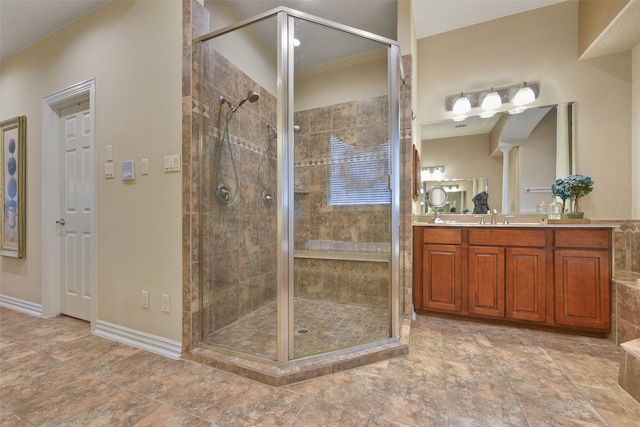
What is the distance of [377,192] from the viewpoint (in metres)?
2.17

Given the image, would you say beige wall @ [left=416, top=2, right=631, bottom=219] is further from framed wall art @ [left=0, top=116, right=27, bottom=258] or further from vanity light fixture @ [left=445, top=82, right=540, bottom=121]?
framed wall art @ [left=0, top=116, right=27, bottom=258]

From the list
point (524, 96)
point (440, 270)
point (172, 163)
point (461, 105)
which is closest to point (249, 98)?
point (172, 163)

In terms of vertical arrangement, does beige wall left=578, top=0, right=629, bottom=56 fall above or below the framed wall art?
above

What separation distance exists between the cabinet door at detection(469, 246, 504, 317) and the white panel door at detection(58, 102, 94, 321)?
3309mm

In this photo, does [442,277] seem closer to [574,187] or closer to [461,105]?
[574,187]

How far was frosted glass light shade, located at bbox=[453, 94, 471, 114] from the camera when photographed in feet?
8.46

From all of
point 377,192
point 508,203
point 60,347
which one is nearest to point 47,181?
point 60,347

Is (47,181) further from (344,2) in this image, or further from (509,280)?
(509,280)

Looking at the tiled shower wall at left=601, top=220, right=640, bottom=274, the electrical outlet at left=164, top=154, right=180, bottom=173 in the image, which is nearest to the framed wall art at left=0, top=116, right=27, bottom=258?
the electrical outlet at left=164, top=154, right=180, bottom=173

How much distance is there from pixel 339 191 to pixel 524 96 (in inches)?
75.1

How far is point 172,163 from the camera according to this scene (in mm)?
1721

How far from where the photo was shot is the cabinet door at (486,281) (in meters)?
2.12

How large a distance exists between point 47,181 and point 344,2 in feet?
10.3

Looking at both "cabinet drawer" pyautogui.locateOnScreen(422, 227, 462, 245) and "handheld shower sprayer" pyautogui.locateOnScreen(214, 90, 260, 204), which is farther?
"cabinet drawer" pyautogui.locateOnScreen(422, 227, 462, 245)
